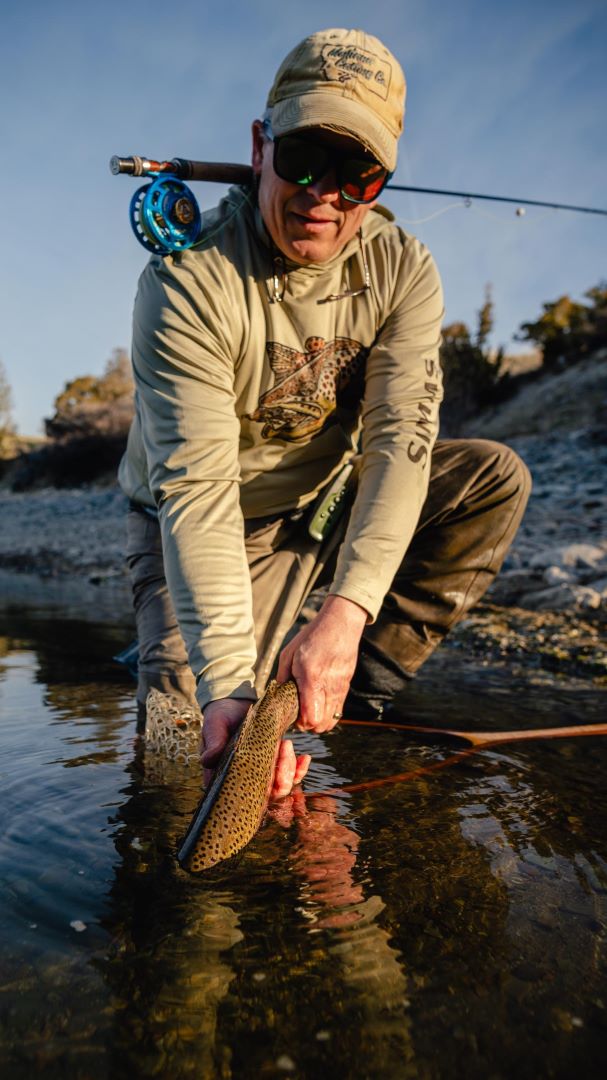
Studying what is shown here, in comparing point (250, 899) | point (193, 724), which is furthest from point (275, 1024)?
point (193, 724)

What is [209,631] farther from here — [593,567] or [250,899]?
[593,567]

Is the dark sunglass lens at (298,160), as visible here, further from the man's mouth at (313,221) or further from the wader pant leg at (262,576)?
the wader pant leg at (262,576)

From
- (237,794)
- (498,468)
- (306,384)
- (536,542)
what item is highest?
(306,384)

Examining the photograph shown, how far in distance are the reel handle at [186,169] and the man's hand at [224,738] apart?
1676 millimetres

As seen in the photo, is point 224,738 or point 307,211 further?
point 307,211

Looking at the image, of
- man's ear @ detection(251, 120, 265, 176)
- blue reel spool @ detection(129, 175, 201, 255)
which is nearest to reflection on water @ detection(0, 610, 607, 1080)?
blue reel spool @ detection(129, 175, 201, 255)

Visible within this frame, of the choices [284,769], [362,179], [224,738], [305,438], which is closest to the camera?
[224,738]

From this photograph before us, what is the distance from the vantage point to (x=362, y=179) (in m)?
2.59

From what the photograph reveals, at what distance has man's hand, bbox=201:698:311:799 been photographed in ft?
6.38

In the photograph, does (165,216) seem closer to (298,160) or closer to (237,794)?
(298,160)

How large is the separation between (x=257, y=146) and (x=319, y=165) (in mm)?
386

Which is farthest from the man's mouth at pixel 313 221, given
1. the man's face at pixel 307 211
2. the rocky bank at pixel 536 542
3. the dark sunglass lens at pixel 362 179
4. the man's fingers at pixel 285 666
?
the rocky bank at pixel 536 542

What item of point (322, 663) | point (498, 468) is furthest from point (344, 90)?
point (322, 663)

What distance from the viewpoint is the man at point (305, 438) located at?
90.3 inches
